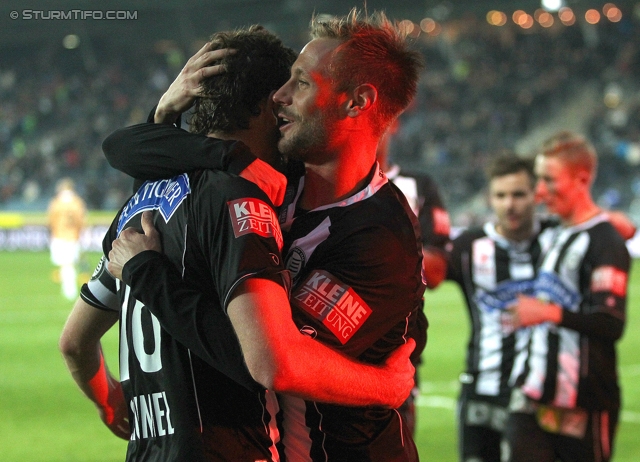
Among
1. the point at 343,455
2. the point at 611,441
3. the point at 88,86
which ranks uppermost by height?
the point at 88,86

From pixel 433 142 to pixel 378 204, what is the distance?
99.5 ft

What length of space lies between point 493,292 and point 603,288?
2.46 feet

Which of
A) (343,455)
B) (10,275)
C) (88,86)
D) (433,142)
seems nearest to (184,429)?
(343,455)

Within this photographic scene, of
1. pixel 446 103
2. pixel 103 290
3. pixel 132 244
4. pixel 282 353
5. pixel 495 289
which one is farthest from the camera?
pixel 446 103

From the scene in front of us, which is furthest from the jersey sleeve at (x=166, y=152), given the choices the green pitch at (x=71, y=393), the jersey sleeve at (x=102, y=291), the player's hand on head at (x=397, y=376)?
the green pitch at (x=71, y=393)

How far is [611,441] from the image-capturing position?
186 inches

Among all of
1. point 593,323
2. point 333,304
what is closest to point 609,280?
point 593,323

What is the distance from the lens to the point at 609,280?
4633 mm

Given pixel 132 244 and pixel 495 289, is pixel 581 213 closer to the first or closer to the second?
pixel 495 289

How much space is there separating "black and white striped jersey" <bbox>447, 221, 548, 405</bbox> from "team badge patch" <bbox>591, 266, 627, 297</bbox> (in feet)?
1.59

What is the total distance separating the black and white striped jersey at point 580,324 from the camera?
15.1 ft

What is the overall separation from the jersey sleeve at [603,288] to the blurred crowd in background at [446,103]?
2369cm

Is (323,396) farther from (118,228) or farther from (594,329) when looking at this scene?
(594,329)

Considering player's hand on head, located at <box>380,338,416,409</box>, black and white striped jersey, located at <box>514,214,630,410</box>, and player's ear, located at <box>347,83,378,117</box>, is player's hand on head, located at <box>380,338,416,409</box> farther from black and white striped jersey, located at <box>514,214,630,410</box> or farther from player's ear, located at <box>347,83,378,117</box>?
black and white striped jersey, located at <box>514,214,630,410</box>
